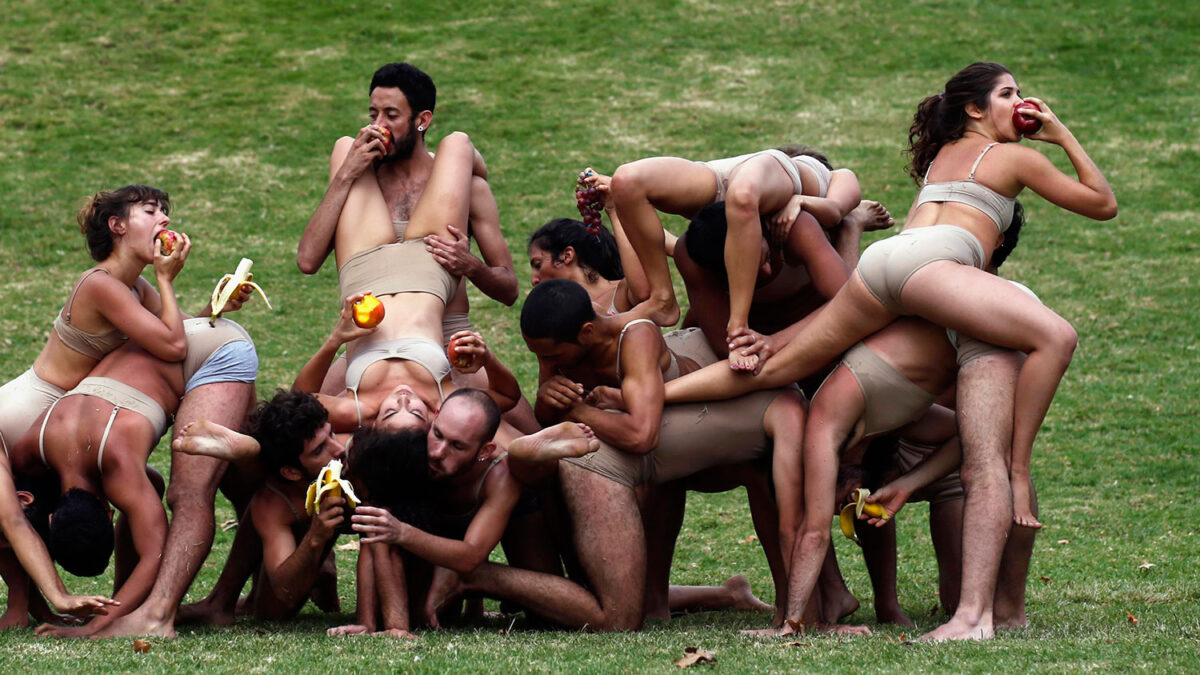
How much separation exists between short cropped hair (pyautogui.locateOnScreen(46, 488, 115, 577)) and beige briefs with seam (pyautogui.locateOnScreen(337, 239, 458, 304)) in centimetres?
167

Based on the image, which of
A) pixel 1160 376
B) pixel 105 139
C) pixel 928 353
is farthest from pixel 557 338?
pixel 105 139

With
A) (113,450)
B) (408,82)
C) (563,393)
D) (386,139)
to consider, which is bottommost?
(113,450)

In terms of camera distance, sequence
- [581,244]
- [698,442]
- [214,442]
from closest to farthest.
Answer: [214,442], [698,442], [581,244]

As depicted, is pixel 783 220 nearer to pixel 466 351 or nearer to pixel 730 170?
pixel 730 170

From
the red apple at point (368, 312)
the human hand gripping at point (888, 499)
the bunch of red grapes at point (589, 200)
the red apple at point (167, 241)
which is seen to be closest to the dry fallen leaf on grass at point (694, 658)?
the human hand gripping at point (888, 499)

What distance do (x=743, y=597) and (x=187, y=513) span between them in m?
2.79

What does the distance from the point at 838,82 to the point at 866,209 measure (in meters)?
12.5

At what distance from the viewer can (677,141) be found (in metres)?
17.4

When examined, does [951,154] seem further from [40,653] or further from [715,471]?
[40,653]

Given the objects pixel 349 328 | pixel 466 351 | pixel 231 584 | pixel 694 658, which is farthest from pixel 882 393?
pixel 231 584

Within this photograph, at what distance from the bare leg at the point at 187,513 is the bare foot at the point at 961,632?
3111 millimetres

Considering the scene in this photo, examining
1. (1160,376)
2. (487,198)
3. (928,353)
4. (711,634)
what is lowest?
(1160,376)

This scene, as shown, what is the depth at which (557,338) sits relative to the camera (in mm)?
6078

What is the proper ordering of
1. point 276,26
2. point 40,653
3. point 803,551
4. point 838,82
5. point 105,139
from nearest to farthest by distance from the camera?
point 40,653 < point 803,551 < point 105,139 < point 838,82 < point 276,26
